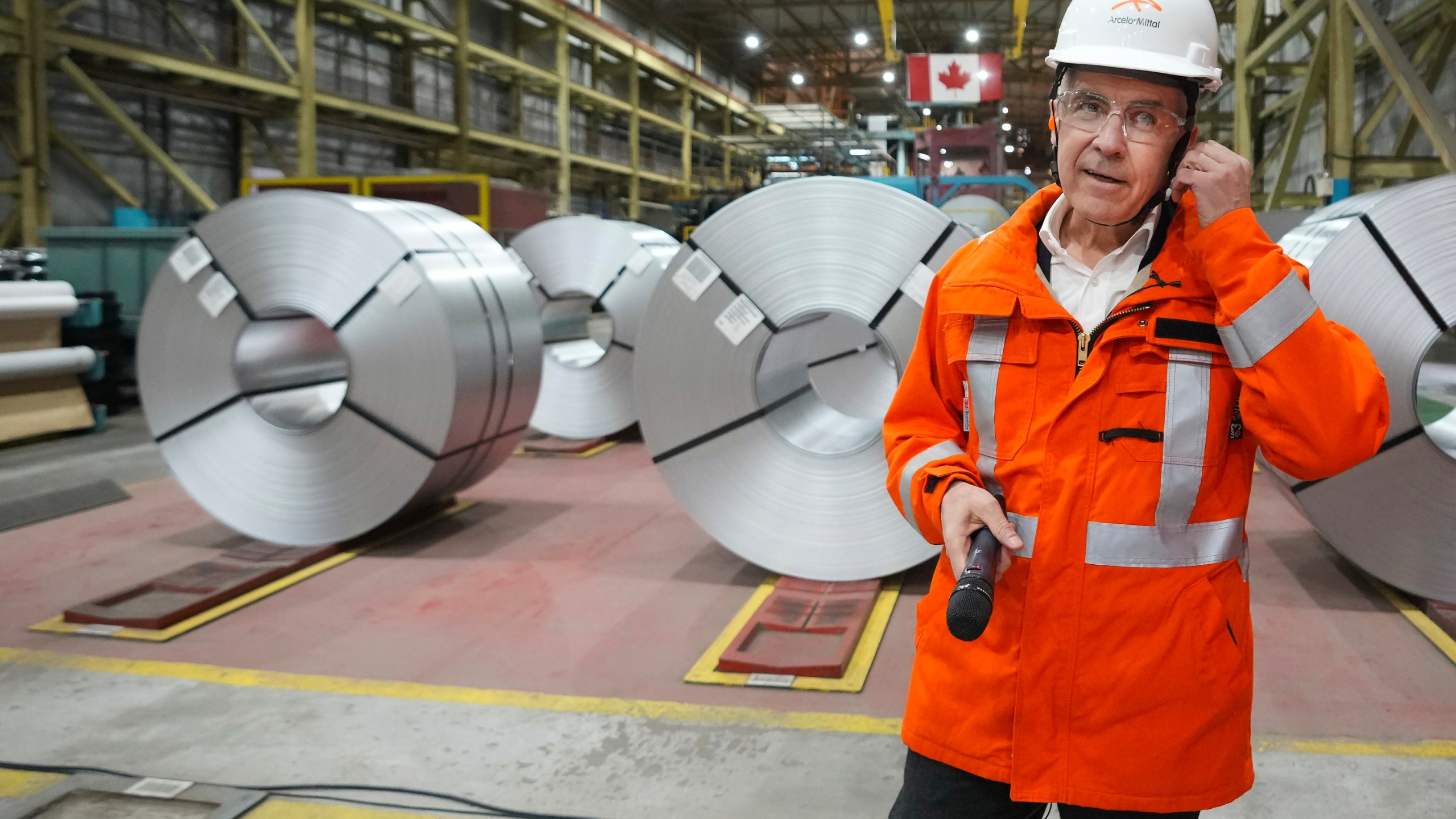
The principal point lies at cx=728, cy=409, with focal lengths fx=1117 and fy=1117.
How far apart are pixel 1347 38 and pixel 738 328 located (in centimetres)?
638

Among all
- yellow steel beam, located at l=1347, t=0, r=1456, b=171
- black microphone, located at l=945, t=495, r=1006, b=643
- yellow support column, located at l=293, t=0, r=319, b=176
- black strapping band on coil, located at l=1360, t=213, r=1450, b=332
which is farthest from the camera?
yellow support column, located at l=293, t=0, r=319, b=176

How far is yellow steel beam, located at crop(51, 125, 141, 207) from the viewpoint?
11.1m

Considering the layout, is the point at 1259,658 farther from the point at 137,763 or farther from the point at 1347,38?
the point at 1347,38

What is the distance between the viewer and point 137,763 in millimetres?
2822

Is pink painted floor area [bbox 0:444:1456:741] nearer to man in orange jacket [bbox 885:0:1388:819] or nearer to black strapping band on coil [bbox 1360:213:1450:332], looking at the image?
black strapping band on coil [bbox 1360:213:1450:332]

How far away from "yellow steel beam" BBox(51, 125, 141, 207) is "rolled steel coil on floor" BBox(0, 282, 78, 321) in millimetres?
4524

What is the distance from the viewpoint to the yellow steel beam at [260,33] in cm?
1277

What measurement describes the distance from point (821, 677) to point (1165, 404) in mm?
2172

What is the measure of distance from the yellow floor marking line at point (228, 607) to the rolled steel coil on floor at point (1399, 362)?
147 inches

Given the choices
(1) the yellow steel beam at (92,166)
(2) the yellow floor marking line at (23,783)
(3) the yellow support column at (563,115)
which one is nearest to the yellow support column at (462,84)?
(3) the yellow support column at (563,115)

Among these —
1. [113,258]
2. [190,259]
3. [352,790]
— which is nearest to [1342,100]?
[190,259]

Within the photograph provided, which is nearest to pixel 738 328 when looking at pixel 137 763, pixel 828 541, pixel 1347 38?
pixel 828 541

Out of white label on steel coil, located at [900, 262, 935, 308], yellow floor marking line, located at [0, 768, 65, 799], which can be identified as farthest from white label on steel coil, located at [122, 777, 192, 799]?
white label on steel coil, located at [900, 262, 935, 308]

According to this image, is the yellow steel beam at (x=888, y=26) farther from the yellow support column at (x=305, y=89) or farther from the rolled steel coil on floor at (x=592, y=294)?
the yellow support column at (x=305, y=89)
